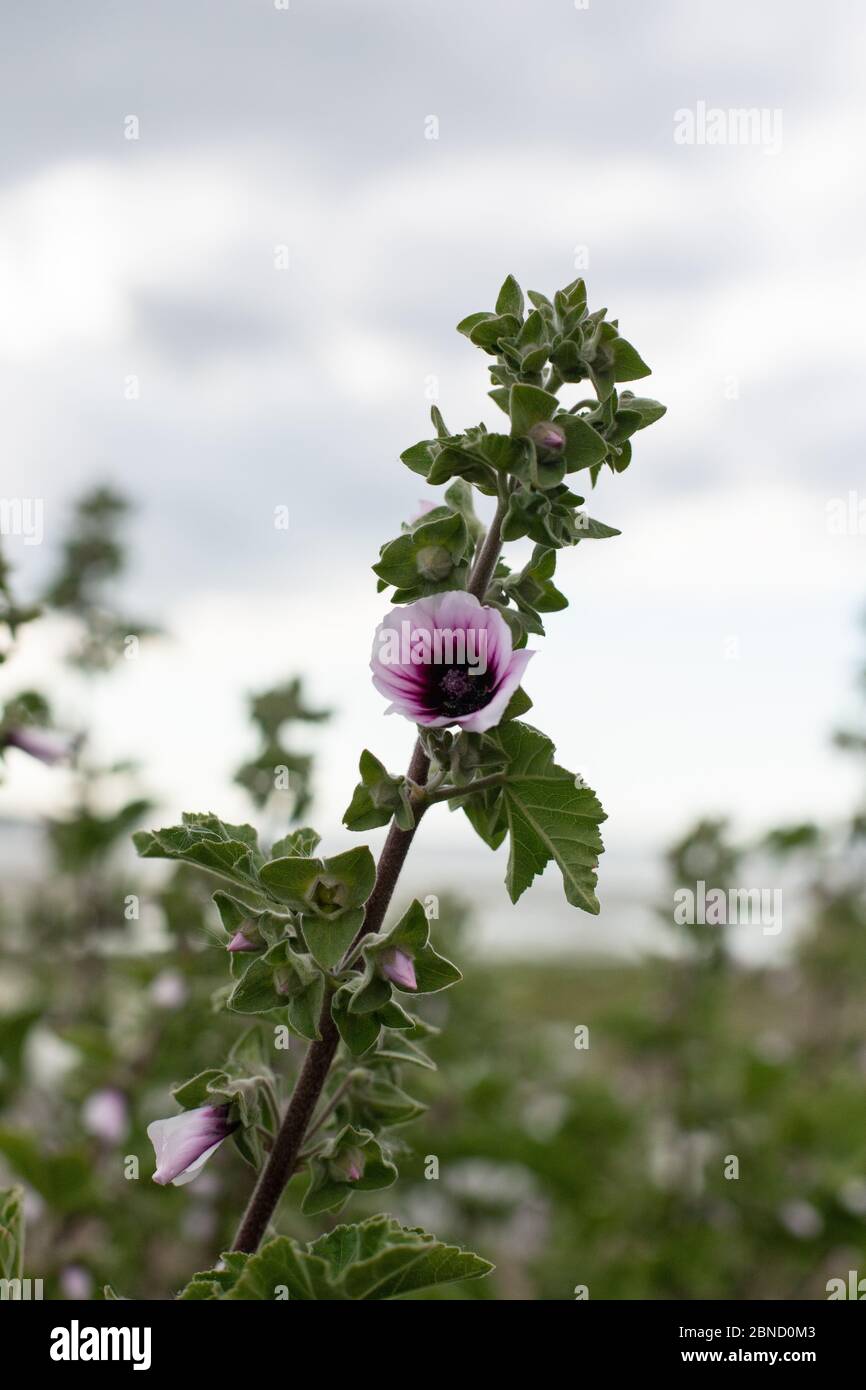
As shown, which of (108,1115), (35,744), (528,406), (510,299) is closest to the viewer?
(528,406)

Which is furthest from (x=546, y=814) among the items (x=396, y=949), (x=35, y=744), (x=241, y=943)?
(x=35, y=744)

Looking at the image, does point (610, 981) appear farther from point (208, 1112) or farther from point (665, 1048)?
point (208, 1112)

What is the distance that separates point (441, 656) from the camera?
134 cm

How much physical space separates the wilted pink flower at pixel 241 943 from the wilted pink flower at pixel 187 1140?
17 cm

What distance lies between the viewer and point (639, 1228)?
423 centimetres

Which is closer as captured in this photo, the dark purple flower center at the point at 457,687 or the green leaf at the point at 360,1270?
the green leaf at the point at 360,1270

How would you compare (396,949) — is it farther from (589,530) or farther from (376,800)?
(589,530)

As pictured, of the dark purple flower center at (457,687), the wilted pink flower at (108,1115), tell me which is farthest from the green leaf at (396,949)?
the wilted pink flower at (108,1115)

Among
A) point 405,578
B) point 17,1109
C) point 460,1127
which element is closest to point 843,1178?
point 460,1127

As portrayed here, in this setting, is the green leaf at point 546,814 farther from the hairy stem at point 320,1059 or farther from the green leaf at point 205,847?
the green leaf at point 205,847

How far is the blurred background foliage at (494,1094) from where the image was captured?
3.11 meters

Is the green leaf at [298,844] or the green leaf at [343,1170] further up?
the green leaf at [298,844]

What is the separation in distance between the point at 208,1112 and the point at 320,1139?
220 mm

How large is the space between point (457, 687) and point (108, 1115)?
7.33 ft
